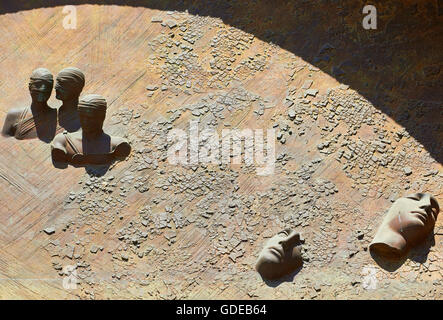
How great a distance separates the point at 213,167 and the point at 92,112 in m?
1.79

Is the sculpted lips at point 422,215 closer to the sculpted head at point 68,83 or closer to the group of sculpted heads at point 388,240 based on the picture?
the group of sculpted heads at point 388,240

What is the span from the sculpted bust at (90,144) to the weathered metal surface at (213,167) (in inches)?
7.2

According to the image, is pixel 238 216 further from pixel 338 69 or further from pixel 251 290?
pixel 338 69

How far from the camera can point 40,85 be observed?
12141 mm

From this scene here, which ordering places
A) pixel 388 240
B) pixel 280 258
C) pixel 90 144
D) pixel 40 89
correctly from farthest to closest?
pixel 40 89 → pixel 90 144 → pixel 388 240 → pixel 280 258

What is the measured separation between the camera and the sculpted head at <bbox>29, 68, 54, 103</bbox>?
1214 cm

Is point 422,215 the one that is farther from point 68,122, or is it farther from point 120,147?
point 68,122

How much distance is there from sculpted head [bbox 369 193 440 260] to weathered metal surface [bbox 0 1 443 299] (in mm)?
205

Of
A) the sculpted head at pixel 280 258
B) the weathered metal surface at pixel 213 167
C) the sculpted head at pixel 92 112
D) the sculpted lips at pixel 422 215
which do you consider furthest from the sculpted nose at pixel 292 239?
the sculpted head at pixel 92 112

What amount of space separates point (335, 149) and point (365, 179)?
65cm

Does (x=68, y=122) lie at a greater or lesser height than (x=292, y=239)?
greater

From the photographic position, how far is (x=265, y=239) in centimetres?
1083

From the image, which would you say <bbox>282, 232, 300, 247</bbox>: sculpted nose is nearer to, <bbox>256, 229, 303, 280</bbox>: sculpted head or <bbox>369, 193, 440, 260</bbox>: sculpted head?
<bbox>256, 229, 303, 280</bbox>: sculpted head

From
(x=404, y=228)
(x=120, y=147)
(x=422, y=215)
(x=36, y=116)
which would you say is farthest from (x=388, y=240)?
(x=36, y=116)
